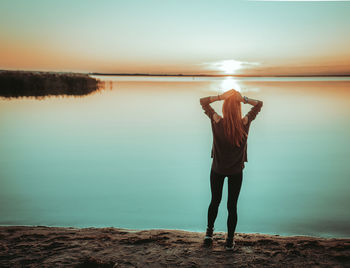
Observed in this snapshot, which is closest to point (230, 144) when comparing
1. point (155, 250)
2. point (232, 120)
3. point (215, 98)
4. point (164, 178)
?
point (232, 120)

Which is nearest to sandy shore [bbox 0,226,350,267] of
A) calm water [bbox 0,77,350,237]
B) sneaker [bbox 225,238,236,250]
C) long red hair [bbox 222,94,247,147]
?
sneaker [bbox 225,238,236,250]

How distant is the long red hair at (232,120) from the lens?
336cm

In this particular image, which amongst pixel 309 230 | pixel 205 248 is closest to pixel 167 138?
pixel 309 230

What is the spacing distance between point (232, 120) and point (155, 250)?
6.09 feet

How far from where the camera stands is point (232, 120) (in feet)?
11.1

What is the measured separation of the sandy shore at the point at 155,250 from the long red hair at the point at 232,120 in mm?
1364

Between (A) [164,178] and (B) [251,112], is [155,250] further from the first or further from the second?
(A) [164,178]

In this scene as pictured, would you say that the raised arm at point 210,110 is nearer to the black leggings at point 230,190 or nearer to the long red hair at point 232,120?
the long red hair at point 232,120

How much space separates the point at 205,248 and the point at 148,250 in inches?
28.1

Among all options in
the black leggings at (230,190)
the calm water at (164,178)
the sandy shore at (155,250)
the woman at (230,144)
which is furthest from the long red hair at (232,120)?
the calm water at (164,178)

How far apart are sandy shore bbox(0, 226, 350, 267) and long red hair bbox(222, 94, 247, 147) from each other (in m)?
1.36

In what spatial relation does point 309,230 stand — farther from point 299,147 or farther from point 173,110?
point 173,110

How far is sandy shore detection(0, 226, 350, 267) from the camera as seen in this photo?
332 cm

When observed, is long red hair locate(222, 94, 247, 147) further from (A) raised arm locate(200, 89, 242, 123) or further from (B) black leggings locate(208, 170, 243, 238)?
(B) black leggings locate(208, 170, 243, 238)
